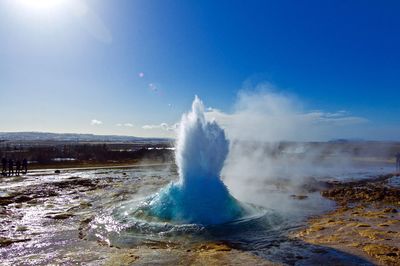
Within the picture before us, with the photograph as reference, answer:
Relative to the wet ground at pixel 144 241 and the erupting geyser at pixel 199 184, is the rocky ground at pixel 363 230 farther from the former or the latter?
the erupting geyser at pixel 199 184

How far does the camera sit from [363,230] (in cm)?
997

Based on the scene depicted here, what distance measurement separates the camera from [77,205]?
14.4 metres

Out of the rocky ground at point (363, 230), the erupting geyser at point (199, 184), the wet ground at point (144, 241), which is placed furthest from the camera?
the erupting geyser at point (199, 184)

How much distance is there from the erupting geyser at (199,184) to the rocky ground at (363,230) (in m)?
2.71

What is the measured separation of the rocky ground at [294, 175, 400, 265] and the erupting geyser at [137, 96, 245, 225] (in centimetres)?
271

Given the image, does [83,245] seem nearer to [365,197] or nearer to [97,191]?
[97,191]

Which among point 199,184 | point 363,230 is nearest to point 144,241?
point 199,184

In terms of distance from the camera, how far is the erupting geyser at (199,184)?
11.5m

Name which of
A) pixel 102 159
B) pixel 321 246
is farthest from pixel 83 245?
pixel 102 159

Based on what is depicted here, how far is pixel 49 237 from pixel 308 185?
1601cm

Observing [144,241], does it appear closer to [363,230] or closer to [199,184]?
[199,184]

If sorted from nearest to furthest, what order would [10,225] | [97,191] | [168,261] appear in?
1. [168,261]
2. [10,225]
3. [97,191]

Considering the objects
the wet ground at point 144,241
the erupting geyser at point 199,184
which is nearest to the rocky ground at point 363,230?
the wet ground at point 144,241

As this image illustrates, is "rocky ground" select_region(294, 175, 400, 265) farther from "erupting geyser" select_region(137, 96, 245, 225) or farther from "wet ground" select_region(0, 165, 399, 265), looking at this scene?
"erupting geyser" select_region(137, 96, 245, 225)
